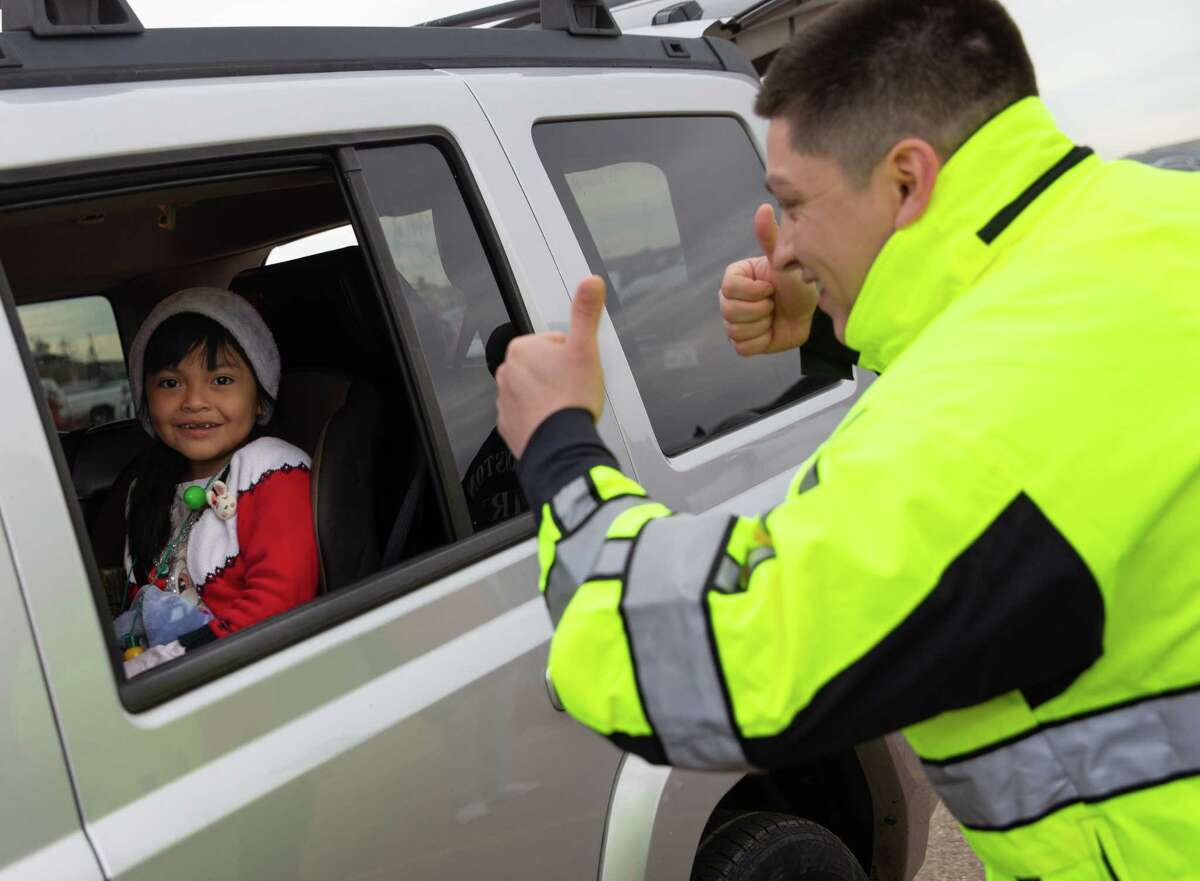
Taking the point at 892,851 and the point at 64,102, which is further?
the point at 892,851

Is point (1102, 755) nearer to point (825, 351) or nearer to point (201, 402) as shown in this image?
point (825, 351)

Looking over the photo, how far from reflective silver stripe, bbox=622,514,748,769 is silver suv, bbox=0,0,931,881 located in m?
0.63

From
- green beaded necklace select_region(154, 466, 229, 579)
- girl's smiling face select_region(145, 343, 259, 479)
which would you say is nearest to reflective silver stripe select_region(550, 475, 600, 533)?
green beaded necklace select_region(154, 466, 229, 579)

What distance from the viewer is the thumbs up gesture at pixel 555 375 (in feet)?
4.06

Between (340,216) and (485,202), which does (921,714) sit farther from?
(340,216)

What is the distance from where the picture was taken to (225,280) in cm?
326

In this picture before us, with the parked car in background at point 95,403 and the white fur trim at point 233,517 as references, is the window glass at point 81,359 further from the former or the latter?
the white fur trim at point 233,517

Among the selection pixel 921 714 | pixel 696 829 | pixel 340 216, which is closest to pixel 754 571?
pixel 921 714

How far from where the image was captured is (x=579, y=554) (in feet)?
3.75

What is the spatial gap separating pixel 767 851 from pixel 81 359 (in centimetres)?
236

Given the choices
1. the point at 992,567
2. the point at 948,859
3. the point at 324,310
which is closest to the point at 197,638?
the point at 324,310

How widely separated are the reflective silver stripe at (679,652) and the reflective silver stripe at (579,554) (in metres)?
0.06

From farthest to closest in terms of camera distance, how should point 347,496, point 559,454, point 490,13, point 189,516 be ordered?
point 490,13 < point 189,516 < point 347,496 < point 559,454

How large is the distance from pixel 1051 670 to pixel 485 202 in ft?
4.17
